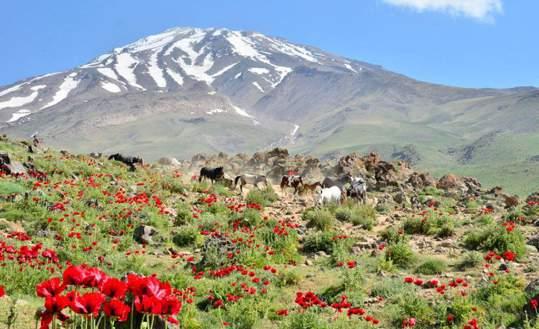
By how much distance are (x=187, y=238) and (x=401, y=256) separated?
223 inches

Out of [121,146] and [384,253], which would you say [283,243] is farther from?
[121,146]

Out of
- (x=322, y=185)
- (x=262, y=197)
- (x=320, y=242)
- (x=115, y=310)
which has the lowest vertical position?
(x=320, y=242)

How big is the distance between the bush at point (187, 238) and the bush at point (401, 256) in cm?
500

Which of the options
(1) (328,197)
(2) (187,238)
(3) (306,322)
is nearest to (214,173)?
(1) (328,197)

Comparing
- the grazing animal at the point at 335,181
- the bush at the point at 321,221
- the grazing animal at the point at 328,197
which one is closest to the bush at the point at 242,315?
the bush at the point at 321,221

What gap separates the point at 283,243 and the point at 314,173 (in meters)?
24.5

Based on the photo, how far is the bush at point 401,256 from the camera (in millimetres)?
11508

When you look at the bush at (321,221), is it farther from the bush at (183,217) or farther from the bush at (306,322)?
the bush at (306,322)

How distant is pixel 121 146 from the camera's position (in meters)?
156

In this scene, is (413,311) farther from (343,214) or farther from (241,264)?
(343,214)

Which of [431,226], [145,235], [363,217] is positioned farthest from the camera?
[363,217]

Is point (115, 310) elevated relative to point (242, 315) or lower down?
elevated

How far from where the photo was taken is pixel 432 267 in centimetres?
1098

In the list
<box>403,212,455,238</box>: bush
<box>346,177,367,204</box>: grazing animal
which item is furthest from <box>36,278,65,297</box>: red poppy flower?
<box>346,177,367,204</box>: grazing animal
